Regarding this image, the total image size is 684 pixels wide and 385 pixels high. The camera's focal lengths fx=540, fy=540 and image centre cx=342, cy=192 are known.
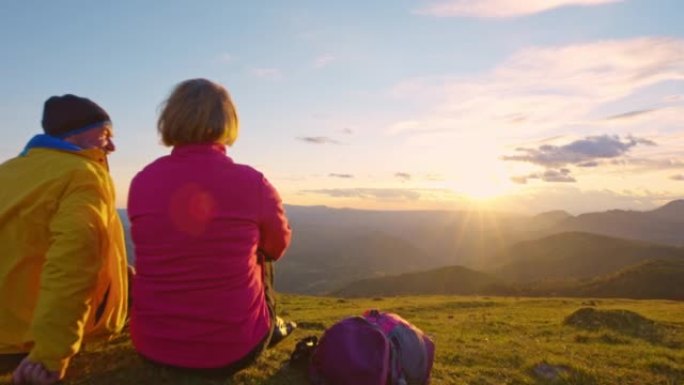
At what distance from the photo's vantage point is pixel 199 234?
5.53 meters

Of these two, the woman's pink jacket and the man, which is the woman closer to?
the woman's pink jacket

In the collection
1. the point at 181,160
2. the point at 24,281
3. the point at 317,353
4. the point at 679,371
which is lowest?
the point at 679,371

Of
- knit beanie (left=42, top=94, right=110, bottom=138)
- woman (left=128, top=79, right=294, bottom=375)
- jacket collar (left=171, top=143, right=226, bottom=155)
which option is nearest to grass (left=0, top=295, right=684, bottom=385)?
woman (left=128, top=79, right=294, bottom=375)

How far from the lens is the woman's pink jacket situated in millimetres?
5543

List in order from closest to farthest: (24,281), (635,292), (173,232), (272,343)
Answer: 1. (173,232)
2. (24,281)
3. (272,343)
4. (635,292)

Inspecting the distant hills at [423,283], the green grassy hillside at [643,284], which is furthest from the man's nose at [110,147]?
the distant hills at [423,283]

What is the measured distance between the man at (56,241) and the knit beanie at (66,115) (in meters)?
0.01

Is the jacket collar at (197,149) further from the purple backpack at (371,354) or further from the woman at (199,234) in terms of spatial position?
the purple backpack at (371,354)

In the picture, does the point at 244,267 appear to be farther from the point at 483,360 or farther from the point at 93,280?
the point at 483,360

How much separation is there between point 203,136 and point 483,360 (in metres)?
9.27

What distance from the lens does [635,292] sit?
103m

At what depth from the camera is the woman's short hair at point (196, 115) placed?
5684 mm

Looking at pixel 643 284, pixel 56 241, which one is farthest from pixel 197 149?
pixel 643 284

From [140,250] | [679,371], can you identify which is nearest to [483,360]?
[679,371]
